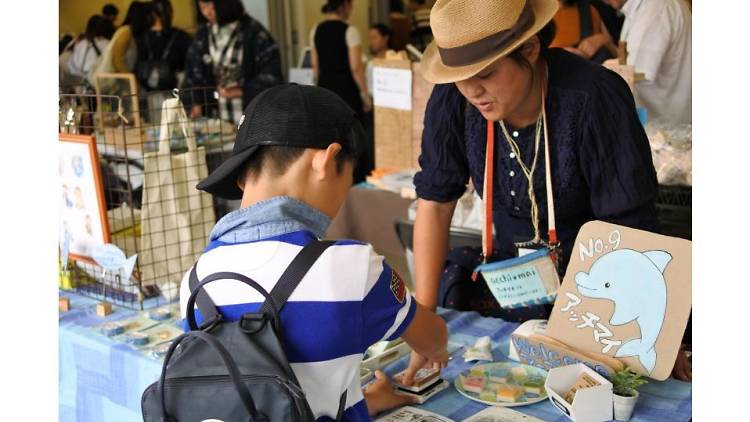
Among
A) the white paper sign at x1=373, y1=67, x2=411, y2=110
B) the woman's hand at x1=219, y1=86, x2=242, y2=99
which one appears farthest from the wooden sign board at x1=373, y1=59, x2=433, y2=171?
the woman's hand at x1=219, y1=86, x2=242, y2=99

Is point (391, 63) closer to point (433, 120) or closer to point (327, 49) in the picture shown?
point (433, 120)

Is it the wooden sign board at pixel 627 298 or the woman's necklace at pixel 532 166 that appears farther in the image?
the woman's necklace at pixel 532 166

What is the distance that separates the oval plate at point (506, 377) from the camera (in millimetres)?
1523

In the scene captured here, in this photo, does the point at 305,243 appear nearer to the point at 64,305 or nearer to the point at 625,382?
the point at 625,382

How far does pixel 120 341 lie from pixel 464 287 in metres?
0.88

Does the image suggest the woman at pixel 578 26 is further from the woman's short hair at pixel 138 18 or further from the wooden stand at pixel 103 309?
the woman's short hair at pixel 138 18

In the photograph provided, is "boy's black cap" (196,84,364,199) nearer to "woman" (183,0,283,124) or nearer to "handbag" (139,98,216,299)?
"handbag" (139,98,216,299)

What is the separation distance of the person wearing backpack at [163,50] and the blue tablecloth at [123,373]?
3968 millimetres

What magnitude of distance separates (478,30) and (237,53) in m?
3.23

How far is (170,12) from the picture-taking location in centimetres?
586

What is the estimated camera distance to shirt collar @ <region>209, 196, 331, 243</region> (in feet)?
4.01

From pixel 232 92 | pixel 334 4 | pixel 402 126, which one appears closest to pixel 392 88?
pixel 402 126

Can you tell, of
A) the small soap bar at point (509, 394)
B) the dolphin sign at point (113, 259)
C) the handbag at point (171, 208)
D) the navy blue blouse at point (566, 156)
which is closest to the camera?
the small soap bar at point (509, 394)

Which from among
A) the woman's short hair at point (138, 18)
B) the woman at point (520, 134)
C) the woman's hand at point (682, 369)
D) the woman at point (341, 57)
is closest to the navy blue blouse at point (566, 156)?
the woman at point (520, 134)
